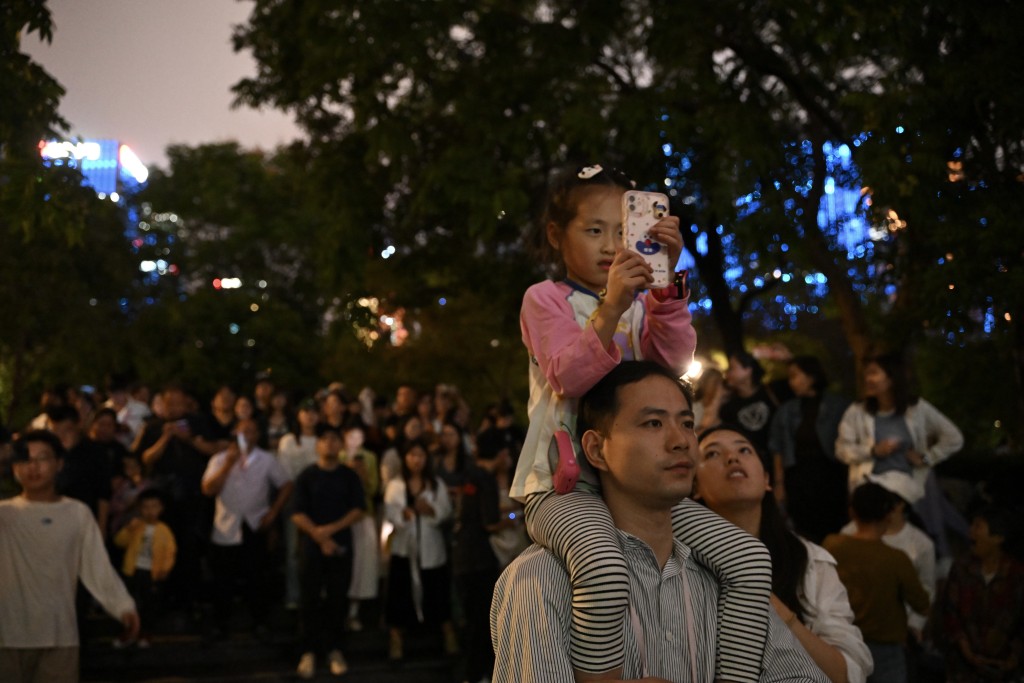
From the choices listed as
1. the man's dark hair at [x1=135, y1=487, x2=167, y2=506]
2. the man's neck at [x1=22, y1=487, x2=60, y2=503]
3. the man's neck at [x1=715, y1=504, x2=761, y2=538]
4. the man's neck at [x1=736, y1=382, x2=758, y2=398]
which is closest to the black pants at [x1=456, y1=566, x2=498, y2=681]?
the man's neck at [x1=736, y1=382, x2=758, y2=398]

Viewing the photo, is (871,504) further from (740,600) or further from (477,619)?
(477,619)

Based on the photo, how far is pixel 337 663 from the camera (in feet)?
37.4

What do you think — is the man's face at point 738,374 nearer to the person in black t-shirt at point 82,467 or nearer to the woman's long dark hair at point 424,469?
the woman's long dark hair at point 424,469

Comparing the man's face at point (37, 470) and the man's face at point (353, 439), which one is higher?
the man's face at point (353, 439)

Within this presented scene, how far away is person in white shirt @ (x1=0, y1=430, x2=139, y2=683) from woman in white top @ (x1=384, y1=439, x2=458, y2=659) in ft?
16.7

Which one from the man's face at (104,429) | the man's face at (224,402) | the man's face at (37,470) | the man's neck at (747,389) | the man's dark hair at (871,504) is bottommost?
the man's dark hair at (871,504)

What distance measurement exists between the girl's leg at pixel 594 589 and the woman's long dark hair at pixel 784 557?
1.81 meters

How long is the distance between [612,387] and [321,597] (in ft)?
28.2

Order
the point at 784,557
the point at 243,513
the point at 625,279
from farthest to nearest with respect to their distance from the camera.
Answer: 1. the point at 243,513
2. the point at 784,557
3. the point at 625,279

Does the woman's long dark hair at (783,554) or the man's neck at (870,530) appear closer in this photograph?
the woman's long dark hair at (783,554)

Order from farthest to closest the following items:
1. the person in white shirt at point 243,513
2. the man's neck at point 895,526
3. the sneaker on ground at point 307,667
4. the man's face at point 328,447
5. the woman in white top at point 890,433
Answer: the person in white shirt at point 243,513 < the man's face at point 328,447 < the sneaker on ground at point 307,667 < the woman in white top at point 890,433 < the man's neck at point 895,526

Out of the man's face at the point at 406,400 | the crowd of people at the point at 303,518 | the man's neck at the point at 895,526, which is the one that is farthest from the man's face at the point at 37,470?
the man's face at the point at 406,400

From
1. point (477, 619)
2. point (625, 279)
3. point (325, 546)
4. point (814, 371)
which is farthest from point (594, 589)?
point (325, 546)

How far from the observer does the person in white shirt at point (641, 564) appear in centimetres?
343
